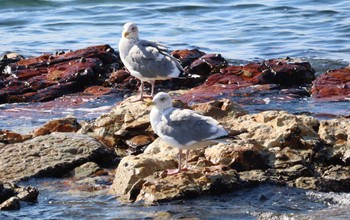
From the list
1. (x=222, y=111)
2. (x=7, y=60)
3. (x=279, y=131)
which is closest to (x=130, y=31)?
(x=222, y=111)

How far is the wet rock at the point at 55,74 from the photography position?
43.7ft

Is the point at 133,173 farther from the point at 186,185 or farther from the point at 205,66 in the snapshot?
the point at 205,66

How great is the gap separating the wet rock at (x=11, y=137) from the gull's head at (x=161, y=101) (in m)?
2.64

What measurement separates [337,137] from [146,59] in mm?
2822

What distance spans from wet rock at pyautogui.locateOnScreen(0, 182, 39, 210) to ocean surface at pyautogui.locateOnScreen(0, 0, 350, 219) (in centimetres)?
10

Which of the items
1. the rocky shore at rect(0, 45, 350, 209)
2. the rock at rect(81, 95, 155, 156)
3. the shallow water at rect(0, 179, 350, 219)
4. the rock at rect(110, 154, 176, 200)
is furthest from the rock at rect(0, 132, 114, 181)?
the rock at rect(110, 154, 176, 200)

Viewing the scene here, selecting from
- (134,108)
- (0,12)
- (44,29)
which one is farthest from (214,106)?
(0,12)

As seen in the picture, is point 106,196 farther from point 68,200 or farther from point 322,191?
point 322,191

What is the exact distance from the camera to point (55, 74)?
1385 cm

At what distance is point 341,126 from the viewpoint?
355 inches

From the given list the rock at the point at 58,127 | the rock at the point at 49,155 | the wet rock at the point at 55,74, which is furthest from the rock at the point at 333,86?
the rock at the point at 49,155

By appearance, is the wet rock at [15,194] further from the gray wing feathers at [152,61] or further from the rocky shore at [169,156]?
the gray wing feathers at [152,61]

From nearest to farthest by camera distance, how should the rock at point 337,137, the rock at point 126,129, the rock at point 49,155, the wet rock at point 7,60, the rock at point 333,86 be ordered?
the rock at point 337,137
the rock at point 49,155
the rock at point 126,129
the rock at point 333,86
the wet rock at point 7,60

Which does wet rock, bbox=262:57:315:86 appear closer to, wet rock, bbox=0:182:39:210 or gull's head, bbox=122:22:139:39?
gull's head, bbox=122:22:139:39
